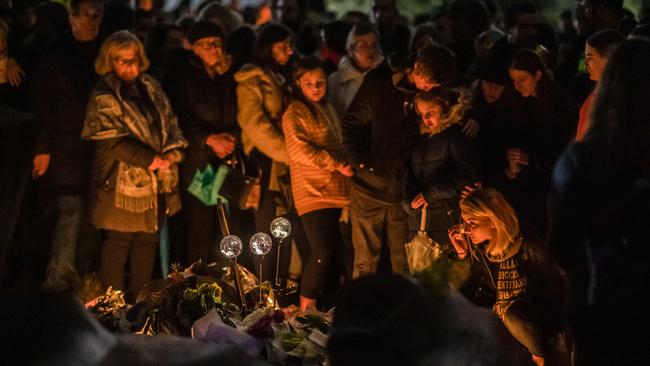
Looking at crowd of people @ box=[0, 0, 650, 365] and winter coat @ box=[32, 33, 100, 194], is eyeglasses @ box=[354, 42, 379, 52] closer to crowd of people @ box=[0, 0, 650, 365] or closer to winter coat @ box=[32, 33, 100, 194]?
crowd of people @ box=[0, 0, 650, 365]

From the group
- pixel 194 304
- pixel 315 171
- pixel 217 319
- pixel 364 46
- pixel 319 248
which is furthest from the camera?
pixel 364 46

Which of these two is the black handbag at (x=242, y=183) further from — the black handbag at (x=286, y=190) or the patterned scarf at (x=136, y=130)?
the patterned scarf at (x=136, y=130)

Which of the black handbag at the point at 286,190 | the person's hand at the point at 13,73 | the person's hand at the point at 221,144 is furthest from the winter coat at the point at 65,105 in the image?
the black handbag at the point at 286,190

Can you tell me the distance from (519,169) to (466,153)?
22.5 inches

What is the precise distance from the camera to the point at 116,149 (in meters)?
7.73

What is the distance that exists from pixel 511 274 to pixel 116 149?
3.29 metres

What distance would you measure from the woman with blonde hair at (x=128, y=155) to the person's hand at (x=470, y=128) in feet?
7.04

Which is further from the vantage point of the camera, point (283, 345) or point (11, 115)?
point (283, 345)

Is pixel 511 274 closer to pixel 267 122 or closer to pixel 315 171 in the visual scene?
pixel 315 171

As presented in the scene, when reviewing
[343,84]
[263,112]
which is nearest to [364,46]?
[343,84]

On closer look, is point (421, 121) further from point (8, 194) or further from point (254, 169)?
point (8, 194)

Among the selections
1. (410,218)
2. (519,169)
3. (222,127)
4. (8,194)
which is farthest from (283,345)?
(222,127)

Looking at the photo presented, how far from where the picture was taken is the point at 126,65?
7777 mm

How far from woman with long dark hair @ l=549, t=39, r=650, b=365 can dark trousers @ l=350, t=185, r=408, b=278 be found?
143 inches
